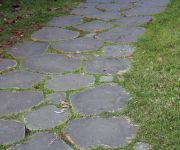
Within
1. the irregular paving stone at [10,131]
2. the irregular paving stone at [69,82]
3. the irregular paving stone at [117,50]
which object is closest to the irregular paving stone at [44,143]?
the irregular paving stone at [10,131]

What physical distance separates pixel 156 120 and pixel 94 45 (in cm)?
193

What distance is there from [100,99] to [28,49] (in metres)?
1.63

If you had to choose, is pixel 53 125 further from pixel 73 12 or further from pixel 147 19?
pixel 73 12

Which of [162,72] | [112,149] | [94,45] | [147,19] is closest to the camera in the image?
[112,149]

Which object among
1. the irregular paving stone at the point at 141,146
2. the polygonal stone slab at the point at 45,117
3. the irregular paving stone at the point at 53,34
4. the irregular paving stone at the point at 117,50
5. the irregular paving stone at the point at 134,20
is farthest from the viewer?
the irregular paving stone at the point at 134,20

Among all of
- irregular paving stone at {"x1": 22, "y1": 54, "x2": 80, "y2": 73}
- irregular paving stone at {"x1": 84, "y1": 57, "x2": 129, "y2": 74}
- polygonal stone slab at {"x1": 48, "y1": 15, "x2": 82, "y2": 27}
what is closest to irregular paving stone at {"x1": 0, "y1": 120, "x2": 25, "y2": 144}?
irregular paving stone at {"x1": 22, "y1": 54, "x2": 80, "y2": 73}

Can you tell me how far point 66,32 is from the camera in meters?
5.32

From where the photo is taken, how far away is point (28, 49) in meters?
4.76

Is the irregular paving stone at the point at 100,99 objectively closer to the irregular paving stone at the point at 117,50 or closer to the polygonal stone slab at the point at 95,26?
the irregular paving stone at the point at 117,50

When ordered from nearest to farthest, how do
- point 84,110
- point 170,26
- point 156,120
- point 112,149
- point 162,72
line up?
point 112,149 → point 156,120 → point 84,110 → point 162,72 → point 170,26

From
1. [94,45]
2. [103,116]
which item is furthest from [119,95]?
[94,45]

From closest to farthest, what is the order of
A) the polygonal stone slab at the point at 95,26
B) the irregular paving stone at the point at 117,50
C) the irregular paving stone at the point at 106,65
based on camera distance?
the irregular paving stone at the point at 106,65, the irregular paving stone at the point at 117,50, the polygonal stone slab at the point at 95,26

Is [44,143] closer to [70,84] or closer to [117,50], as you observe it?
[70,84]

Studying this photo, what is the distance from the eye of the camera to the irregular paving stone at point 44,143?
111 inches
